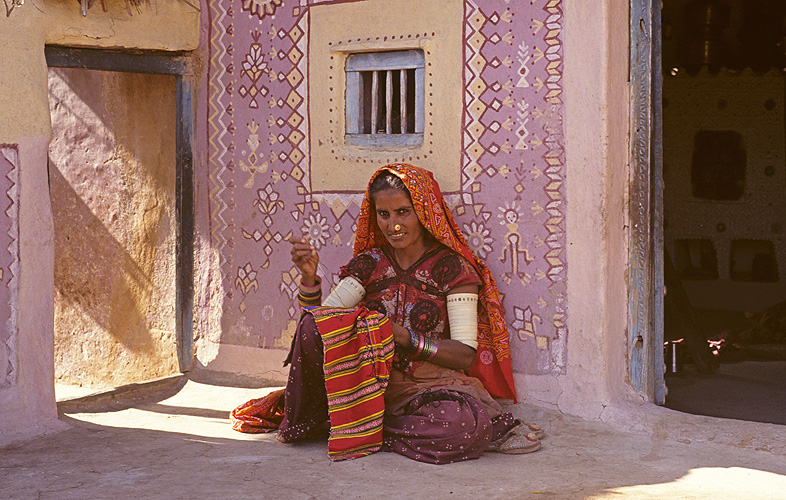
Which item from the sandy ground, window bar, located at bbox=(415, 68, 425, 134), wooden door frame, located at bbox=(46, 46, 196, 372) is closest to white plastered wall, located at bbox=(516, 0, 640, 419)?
the sandy ground

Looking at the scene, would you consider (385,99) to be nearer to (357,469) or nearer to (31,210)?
(31,210)

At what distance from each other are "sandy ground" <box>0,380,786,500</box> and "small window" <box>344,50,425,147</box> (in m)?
1.71

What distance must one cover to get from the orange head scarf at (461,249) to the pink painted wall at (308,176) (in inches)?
7.8

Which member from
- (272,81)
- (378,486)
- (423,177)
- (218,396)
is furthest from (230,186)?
(378,486)

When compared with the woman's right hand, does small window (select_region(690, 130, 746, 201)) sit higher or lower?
higher

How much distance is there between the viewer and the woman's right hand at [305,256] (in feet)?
13.1

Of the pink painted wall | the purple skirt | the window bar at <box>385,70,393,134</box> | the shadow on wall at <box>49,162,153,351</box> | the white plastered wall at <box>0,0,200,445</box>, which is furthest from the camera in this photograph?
the shadow on wall at <box>49,162,153,351</box>

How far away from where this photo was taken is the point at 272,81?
17.6 ft

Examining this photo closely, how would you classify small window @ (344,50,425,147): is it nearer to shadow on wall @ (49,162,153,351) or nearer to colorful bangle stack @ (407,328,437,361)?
colorful bangle stack @ (407,328,437,361)

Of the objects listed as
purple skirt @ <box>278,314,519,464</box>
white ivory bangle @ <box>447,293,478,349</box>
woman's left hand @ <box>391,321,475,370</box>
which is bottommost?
purple skirt @ <box>278,314,519,464</box>

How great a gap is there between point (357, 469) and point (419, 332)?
0.79 m

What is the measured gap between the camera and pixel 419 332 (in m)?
4.20

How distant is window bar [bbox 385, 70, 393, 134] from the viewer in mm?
5026

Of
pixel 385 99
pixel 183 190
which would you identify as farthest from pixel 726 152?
pixel 183 190
